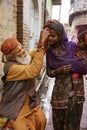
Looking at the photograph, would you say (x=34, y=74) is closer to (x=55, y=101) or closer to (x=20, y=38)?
(x=55, y=101)

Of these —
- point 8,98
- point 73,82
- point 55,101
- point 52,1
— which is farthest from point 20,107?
point 52,1

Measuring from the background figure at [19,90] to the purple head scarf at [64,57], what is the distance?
14cm

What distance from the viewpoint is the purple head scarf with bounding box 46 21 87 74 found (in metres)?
3.25

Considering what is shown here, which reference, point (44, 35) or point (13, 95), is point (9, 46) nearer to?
point (44, 35)

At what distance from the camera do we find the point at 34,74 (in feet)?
10.6

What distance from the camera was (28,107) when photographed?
344 cm

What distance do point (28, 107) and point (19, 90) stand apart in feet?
0.81

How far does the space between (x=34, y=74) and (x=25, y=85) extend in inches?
8.8

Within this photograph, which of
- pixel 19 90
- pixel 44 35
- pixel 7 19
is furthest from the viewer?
pixel 7 19

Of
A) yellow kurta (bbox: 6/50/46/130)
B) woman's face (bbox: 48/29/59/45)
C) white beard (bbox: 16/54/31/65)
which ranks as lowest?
yellow kurta (bbox: 6/50/46/130)

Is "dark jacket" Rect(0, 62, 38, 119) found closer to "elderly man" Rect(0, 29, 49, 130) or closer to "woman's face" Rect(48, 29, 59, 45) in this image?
"elderly man" Rect(0, 29, 49, 130)

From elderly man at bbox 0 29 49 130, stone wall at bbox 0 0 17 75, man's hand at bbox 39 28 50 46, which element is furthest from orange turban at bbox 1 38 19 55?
stone wall at bbox 0 0 17 75

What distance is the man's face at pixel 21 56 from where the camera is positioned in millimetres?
3352

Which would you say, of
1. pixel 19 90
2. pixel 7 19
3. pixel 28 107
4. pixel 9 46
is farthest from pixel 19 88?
pixel 7 19
